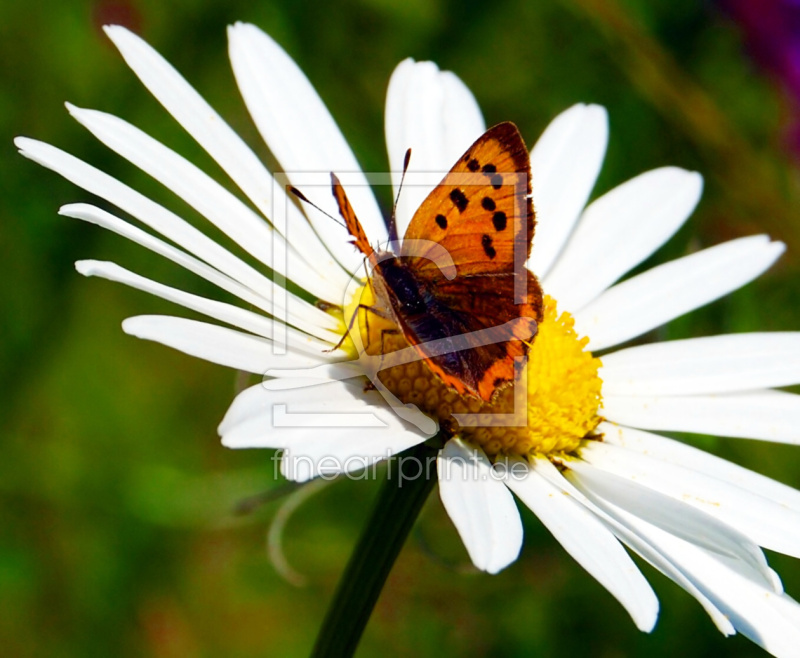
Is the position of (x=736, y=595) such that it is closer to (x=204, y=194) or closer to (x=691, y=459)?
(x=691, y=459)

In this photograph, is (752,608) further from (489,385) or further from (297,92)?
(297,92)

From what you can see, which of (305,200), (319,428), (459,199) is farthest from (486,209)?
(319,428)

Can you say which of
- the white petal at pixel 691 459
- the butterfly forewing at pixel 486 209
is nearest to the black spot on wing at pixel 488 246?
the butterfly forewing at pixel 486 209

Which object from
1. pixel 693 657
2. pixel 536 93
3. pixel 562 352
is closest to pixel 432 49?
pixel 536 93

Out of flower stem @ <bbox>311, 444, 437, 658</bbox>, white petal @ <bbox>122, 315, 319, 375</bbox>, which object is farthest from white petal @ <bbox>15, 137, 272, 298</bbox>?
flower stem @ <bbox>311, 444, 437, 658</bbox>

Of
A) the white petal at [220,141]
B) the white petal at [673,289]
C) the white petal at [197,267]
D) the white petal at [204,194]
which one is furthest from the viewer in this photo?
the white petal at [673,289]

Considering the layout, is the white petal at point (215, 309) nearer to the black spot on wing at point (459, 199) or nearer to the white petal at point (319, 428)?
the white petal at point (319, 428)
